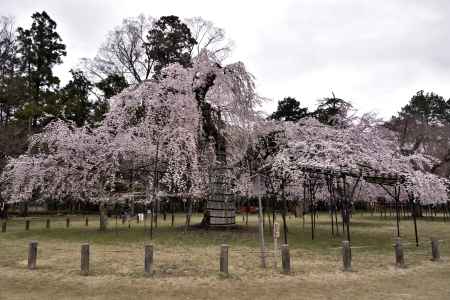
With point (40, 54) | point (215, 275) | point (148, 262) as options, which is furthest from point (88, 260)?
point (40, 54)

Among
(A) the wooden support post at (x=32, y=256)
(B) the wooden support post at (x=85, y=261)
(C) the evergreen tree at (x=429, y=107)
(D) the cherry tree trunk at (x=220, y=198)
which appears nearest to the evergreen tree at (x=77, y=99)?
(D) the cherry tree trunk at (x=220, y=198)

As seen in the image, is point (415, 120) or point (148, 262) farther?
Result: point (415, 120)

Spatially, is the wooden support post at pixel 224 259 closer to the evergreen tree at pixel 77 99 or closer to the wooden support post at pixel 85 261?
the wooden support post at pixel 85 261

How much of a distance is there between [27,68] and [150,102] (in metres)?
22.5

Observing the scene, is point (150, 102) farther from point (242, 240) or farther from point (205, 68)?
point (242, 240)

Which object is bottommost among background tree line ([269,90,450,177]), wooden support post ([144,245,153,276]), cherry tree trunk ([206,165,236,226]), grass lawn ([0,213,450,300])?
grass lawn ([0,213,450,300])

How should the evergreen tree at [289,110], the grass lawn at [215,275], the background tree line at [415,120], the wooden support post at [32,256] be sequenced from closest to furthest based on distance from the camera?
the grass lawn at [215,275] < the wooden support post at [32,256] < the background tree line at [415,120] < the evergreen tree at [289,110]

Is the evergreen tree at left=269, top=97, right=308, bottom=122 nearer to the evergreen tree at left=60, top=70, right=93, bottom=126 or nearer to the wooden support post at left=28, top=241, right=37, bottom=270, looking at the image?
the evergreen tree at left=60, top=70, right=93, bottom=126

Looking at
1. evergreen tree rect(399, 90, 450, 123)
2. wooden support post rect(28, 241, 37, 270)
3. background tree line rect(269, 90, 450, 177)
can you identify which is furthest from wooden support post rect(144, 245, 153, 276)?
evergreen tree rect(399, 90, 450, 123)

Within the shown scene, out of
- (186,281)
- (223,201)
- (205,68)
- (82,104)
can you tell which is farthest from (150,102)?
(82,104)

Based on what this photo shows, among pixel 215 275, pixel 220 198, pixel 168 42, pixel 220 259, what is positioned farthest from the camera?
pixel 168 42

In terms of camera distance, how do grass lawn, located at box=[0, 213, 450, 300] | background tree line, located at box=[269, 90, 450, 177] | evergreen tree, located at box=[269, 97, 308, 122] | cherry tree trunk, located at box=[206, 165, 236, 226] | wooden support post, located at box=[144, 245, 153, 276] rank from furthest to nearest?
evergreen tree, located at box=[269, 97, 308, 122]
background tree line, located at box=[269, 90, 450, 177]
cherry tree trunk, located at box=[206, 165, 236, 226]
wooden support post, located at box=[144, 245, 153, 276]
grass lawn, located at box=[0, 213, 450, 300]

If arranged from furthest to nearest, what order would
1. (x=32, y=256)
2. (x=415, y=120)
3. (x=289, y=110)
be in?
1. (x=289, y=110)
2. (x=415, y=120)
3. (x=32, y=256)

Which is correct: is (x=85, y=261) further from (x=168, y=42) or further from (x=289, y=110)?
(x=289, y=110)
